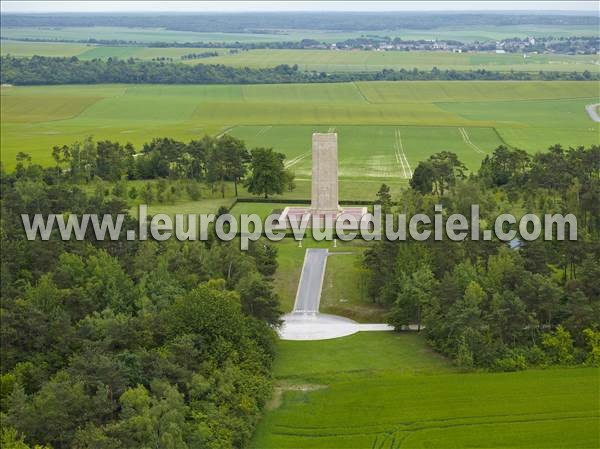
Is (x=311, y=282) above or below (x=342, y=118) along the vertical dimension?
below

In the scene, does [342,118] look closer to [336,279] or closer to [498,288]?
[336,279]

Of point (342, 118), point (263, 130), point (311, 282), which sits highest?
point (342, 118)

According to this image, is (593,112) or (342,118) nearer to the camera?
(593,112)

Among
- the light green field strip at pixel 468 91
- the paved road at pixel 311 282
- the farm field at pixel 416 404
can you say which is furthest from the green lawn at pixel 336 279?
the light green field strip at pixel 468 91

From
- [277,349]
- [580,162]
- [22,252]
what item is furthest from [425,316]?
[580,162]

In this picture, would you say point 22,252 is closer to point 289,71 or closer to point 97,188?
point 97,188

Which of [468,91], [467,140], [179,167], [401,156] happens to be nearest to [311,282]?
[179,167]

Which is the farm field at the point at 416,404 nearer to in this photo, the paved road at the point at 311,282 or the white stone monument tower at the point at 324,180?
the paved road at the point at 311,282
